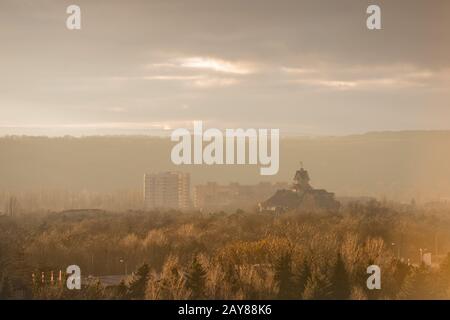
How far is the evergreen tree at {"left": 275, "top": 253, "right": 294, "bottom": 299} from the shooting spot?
2341 cm

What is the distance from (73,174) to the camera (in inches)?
4670

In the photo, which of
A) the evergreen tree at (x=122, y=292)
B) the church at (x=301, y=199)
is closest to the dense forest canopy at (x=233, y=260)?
the evergreen tree at (x=122, y=292)

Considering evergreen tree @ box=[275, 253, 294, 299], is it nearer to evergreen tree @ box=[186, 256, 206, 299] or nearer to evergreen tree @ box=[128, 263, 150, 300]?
evergreen tree @ box=[186, 256, 206, 299]

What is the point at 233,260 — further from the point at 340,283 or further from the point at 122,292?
the point at 122,292

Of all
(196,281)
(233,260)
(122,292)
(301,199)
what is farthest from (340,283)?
(301,199)

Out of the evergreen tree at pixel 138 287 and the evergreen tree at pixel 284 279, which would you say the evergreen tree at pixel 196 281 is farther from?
the evergreen tree at pixel 284 279

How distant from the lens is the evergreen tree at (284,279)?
76.8ft

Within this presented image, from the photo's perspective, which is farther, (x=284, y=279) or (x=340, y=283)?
(x=284, y=279)

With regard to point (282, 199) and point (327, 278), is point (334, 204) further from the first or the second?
point (327, 278)

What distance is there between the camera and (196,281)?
2373cm

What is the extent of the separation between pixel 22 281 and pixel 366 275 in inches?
466

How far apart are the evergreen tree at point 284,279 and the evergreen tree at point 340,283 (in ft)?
4.44

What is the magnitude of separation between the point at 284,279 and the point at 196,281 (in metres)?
2.88
